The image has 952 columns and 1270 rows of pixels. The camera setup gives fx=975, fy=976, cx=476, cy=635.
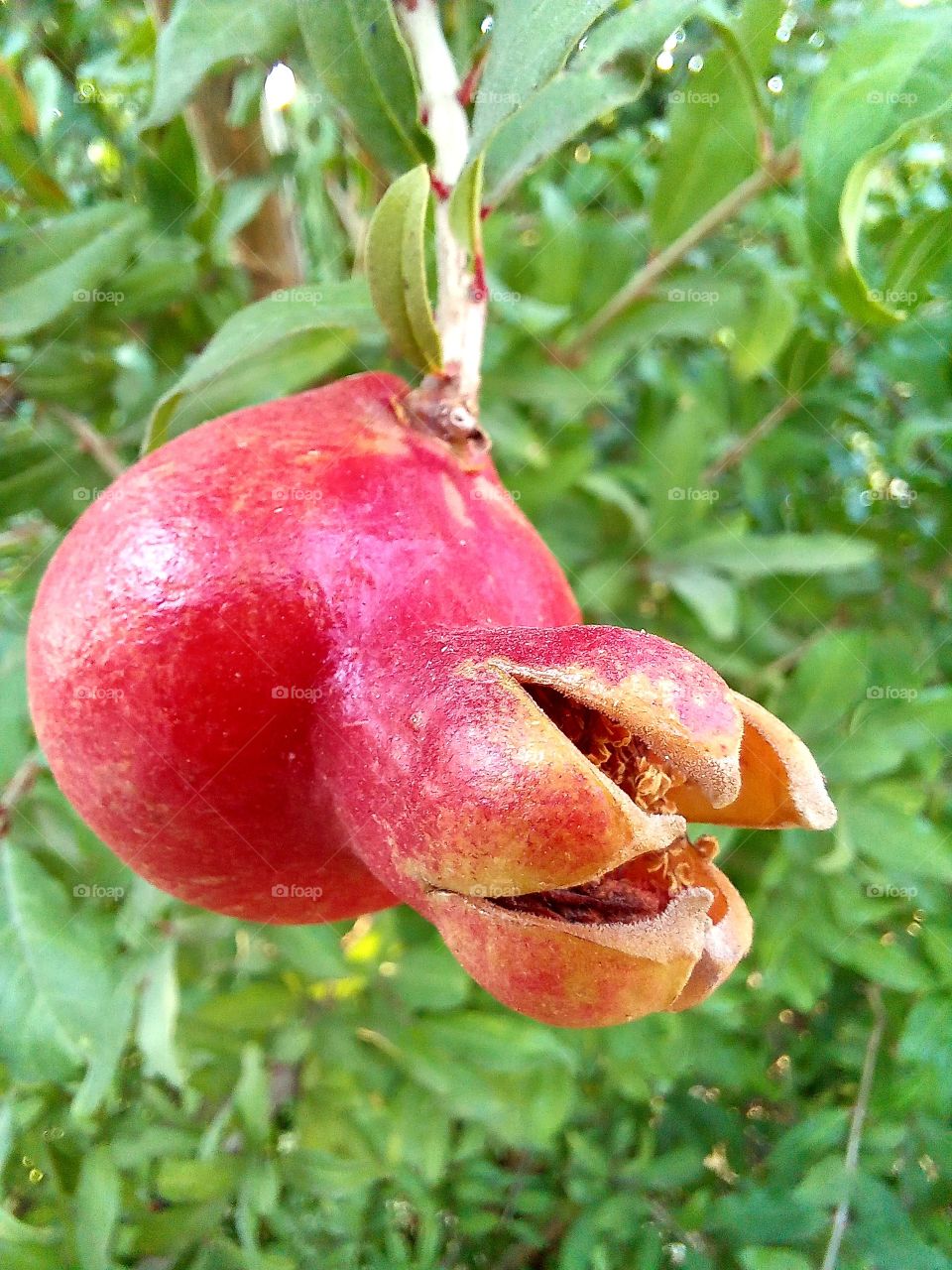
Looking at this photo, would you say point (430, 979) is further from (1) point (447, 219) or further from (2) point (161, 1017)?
(1) point (447, 219)

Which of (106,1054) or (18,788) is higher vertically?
(18,788)

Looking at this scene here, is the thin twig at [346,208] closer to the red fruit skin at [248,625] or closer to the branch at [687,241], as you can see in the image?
the branch at [687,241]

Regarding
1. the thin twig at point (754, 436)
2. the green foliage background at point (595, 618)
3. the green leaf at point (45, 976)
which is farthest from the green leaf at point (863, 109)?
the green leaf at point (45, 976)

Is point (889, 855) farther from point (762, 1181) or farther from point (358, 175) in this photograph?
point (358, 175)

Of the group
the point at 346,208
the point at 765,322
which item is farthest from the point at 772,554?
the point at 346,208

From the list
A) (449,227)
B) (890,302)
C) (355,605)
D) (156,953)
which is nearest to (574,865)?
(355,605)

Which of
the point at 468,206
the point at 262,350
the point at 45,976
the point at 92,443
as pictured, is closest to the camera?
the point at 468,206
